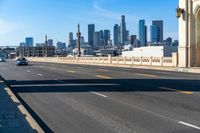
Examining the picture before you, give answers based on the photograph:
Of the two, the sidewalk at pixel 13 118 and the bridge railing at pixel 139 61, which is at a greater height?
the bridge railing at pixel 139 61

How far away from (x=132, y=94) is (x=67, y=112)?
17.7ft

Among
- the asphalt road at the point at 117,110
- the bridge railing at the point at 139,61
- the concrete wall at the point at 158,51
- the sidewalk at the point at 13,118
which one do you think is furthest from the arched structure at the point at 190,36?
the concrete wall at the point at 158,51

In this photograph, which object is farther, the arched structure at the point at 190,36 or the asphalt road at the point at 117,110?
the arched structure at the point at 190,36

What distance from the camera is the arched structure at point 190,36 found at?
147ft

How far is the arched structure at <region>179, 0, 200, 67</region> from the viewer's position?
44844 mm

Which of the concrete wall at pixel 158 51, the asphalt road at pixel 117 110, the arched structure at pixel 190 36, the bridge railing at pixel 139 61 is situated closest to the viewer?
the asphalt road at pixel 117 110

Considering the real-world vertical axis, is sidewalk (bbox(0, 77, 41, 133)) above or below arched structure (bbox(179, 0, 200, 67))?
below

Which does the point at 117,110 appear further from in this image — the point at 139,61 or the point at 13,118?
the point at 139,61

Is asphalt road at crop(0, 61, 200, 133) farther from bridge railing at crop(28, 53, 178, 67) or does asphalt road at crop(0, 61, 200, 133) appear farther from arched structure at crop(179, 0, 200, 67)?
bridge railing at crop(28, 53, 178, 67)

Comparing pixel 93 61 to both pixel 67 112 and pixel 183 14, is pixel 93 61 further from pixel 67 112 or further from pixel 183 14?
pixel 67 112

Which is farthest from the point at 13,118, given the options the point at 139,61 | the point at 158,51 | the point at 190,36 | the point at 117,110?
the point at 158,51

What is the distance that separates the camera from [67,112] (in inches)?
562

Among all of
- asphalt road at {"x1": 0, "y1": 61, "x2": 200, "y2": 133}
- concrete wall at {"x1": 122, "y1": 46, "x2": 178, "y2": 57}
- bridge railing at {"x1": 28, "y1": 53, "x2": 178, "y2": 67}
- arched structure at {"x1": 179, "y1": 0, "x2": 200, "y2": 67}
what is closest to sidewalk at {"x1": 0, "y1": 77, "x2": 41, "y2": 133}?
asphalt road at {"x1": 0, "y1": 61, "x2": 200, "y2": 133}

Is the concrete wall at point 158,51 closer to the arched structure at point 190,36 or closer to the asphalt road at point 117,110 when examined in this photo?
the arched structure at point 190,36
